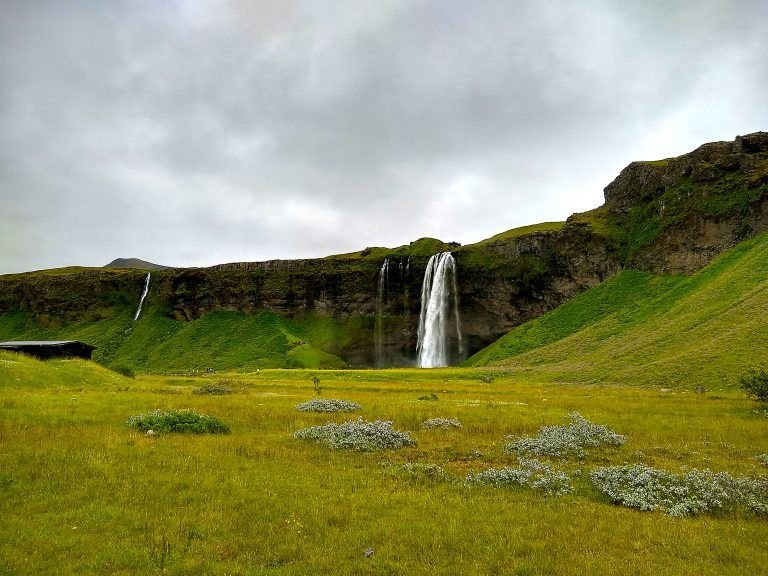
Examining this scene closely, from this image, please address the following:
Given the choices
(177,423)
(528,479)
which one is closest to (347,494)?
(528,479)

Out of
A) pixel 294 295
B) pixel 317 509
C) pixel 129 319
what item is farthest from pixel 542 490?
pixel 129 319

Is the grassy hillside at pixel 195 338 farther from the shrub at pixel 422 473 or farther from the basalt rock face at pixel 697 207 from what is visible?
the shrub at pixel 422 473

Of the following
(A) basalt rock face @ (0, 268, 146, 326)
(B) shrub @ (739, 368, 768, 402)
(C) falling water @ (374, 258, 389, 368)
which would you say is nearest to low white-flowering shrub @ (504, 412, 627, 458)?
(B) shrub @ (739, 368, 768, 402)

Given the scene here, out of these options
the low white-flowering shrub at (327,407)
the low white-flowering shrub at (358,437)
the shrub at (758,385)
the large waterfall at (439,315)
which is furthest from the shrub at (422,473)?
the large waterfall at (439,315)

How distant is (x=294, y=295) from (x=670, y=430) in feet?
358

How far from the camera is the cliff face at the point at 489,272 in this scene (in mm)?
79750

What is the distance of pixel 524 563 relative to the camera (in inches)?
320

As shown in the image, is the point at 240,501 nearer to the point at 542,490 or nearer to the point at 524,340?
the point at 542,490

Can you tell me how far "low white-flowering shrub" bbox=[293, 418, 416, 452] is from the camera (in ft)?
56.3

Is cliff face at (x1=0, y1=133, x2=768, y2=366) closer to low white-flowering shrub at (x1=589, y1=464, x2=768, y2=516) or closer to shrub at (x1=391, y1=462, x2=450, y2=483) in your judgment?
low white-flowering shrub at (x1=589, y1=464, x2=768, y2=516)

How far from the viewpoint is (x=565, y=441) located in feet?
58.4

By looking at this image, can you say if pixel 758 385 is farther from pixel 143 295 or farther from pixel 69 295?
pixel 69 295

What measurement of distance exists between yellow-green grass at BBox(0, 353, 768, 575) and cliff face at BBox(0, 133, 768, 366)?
72.5m

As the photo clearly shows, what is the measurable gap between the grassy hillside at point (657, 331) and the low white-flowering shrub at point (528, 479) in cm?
3155
